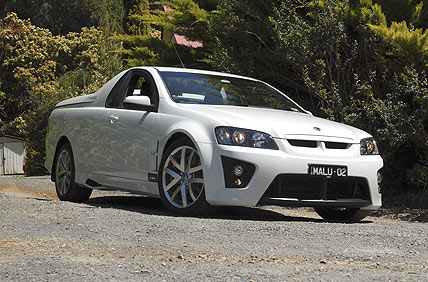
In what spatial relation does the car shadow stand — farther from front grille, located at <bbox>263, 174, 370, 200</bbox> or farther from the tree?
the tree

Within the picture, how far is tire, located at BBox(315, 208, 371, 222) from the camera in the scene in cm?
889

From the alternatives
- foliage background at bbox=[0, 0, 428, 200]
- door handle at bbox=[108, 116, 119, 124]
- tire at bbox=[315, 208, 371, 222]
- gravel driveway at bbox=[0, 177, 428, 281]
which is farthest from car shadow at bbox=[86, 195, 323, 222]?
foliage background at bbox=[0, 0, 428, 200]

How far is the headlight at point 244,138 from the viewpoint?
774 centimetres

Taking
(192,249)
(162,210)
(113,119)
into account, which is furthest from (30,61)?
(192,249)

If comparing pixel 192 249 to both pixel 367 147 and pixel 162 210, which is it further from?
pixel 162 210

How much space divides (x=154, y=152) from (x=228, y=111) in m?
0.91

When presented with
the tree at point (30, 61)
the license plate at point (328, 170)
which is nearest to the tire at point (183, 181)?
the license plate at point (328, 170)

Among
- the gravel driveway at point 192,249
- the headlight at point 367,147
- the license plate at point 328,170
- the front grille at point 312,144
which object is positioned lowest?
the gravel driveway at point 192,249

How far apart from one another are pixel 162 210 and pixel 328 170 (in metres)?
2.17

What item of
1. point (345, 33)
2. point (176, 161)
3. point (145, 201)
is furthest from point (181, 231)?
point (345, 33)

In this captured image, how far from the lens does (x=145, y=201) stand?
11.0m

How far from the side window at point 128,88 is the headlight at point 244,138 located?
70.6 inches

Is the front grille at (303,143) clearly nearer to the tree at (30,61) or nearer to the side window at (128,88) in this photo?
the side window at (128,88)

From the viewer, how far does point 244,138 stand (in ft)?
25.4
